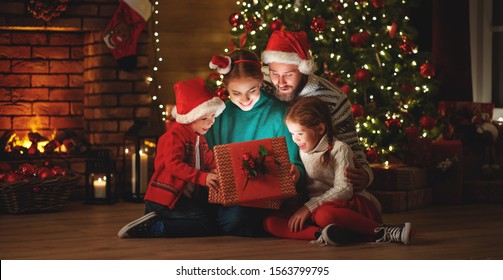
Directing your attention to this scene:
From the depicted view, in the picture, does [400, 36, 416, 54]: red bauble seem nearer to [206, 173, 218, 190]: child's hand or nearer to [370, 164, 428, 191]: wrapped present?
[370, 164, 428, 191]: wrapped present

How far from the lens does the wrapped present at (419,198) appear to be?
551 centimetres

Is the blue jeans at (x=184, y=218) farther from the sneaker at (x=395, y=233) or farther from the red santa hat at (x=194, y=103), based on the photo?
the sneaker at (x=395, y=233)

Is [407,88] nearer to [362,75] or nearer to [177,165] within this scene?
[362,75]

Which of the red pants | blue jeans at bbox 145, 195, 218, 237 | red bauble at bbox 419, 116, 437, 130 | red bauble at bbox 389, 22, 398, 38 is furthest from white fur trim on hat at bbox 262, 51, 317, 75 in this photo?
red bauble at bbox 419, 116, 437, 130

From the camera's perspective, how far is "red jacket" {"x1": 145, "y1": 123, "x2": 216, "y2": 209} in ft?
13.9

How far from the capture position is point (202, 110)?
4293 millimetres

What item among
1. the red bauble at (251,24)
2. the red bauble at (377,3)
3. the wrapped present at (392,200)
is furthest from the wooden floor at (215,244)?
the red bauble at (251,24)

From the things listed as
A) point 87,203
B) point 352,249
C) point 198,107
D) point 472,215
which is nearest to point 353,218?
point 352,249

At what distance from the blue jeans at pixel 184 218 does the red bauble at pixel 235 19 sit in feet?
6.43

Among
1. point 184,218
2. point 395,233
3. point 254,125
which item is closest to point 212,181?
point 184,218

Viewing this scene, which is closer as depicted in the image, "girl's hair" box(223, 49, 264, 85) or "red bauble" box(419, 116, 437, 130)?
"girl's hair" box(223, 49, 264, 85)

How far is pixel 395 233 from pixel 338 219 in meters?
0.25

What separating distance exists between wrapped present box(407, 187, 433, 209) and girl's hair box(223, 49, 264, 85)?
1547mm

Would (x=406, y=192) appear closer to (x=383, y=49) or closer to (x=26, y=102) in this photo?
(x=383, y=49)
